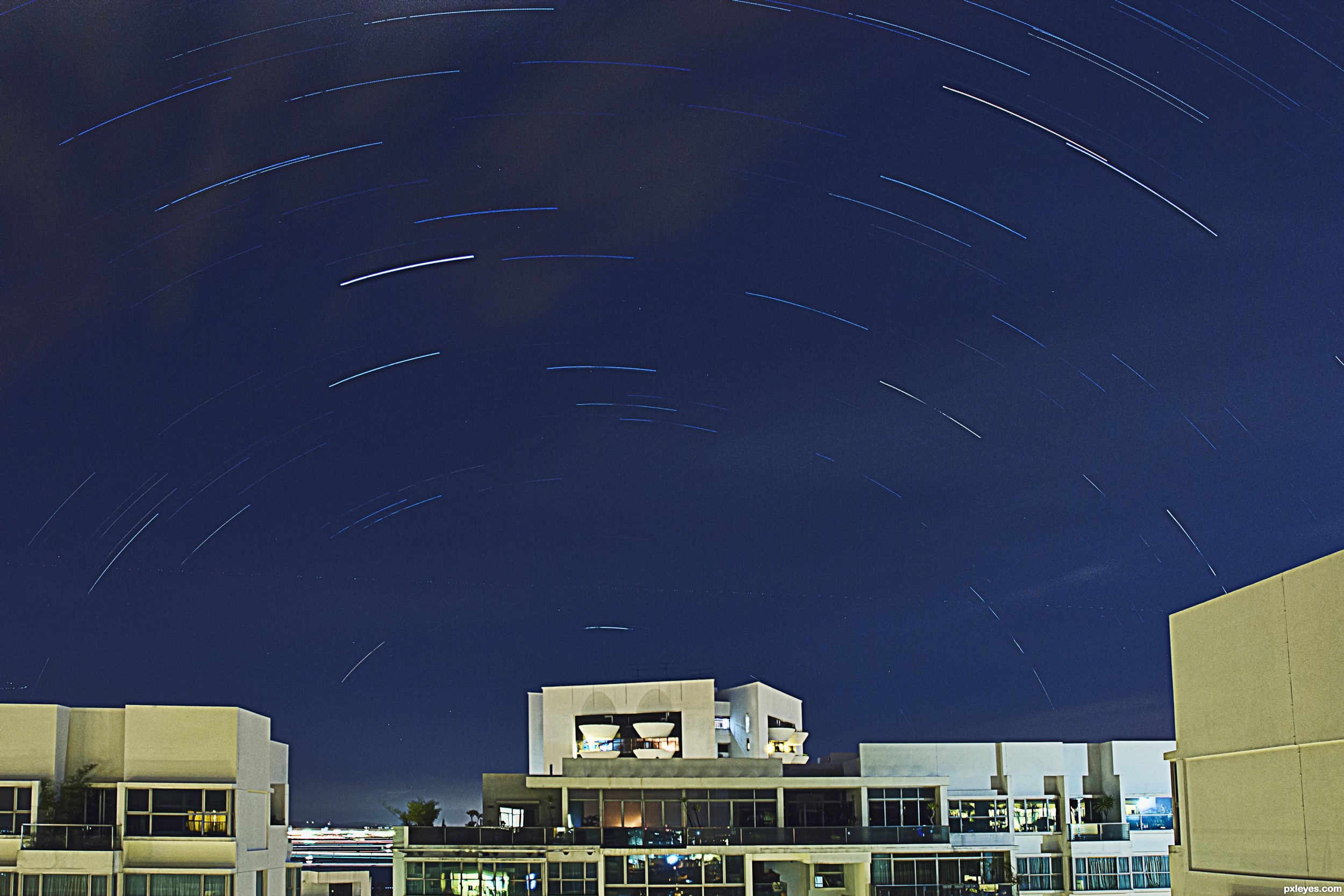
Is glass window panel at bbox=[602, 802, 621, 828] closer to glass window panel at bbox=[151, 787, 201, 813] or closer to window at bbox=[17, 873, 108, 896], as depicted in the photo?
glass window panel at bbox=[151, 787, 201, 813]

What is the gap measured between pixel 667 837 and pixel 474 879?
7.60 metres

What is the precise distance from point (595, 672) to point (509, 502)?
27.9 metres

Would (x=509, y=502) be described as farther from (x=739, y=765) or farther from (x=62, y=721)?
(x=62, y=721)

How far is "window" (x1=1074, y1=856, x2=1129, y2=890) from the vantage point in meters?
57.1

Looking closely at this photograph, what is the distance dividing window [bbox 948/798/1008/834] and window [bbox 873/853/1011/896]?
4.03 metres

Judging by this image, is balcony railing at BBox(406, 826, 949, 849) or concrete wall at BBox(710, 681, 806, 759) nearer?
balcony railing at BBox(406, 826, 949, 849)

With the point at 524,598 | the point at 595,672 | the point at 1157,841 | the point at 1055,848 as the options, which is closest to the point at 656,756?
the point at 1055,848

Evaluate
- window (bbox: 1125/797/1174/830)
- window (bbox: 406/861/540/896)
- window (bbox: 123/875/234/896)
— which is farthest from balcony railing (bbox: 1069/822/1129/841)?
window (bbox: 123/875/234/896)

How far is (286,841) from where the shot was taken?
5050 cm

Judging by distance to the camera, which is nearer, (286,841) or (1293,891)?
(1293,891)

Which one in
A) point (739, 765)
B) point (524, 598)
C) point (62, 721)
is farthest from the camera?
point (524, 598)

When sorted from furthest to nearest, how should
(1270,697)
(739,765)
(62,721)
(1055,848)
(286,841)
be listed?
(1055,848) → (739,765) → (286,841) → (62,721) → (1270,697)

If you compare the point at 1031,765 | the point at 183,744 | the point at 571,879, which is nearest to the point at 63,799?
the point at 183,744

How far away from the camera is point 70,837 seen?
42.6m
